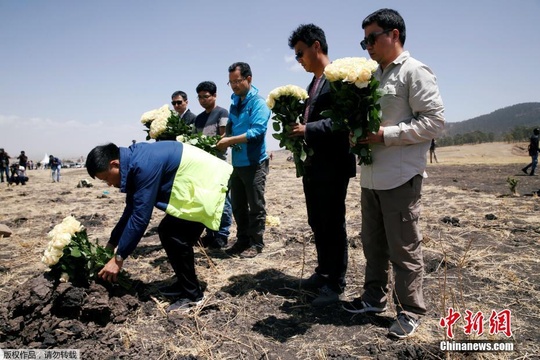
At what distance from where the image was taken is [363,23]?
2.85 metres

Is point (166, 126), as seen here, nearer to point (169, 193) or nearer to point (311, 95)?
point (169, 193)

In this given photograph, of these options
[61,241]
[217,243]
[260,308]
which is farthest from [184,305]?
[217,243]

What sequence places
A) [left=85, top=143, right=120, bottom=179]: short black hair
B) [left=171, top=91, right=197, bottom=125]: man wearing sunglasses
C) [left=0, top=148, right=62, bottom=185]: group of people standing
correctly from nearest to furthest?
[left=85, top=143, right=120, bottom=179]: short black hair < [left=171, top=91, right=197, bottom=125]: man wearing sunglasses < [left=0, top=148, right=62, bottom=185]: group of people standing

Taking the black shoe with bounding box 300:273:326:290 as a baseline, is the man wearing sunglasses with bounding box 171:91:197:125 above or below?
above

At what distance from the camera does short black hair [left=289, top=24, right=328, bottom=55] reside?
3.36 m

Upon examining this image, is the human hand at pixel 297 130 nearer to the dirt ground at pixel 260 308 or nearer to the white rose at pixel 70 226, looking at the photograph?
the dirt ground at pixel 260 308

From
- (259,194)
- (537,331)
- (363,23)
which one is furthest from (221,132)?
(537,331)

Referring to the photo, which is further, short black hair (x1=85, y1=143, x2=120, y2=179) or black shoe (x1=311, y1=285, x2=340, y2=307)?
black shoe (x1=311, y1=285, x2=340, y2=307)

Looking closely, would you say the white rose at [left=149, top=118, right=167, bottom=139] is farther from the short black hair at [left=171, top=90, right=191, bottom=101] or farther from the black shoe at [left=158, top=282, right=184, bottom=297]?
the black shoe at [left=158, top=282, right=184, bottom=297]

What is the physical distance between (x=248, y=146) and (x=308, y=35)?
1833 mm

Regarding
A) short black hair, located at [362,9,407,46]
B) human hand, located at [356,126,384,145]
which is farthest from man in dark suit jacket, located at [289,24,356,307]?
short black hair, located at [362,9,407,46]

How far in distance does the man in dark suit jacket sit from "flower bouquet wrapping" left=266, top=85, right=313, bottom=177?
8 centimetres

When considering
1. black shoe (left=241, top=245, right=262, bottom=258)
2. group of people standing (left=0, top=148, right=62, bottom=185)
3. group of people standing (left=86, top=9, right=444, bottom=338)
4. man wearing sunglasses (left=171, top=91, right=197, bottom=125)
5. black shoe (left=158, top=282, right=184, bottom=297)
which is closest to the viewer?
group of people standing (left=86, top=9, right=444, bottom=338)

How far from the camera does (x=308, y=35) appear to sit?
11.0 feet
